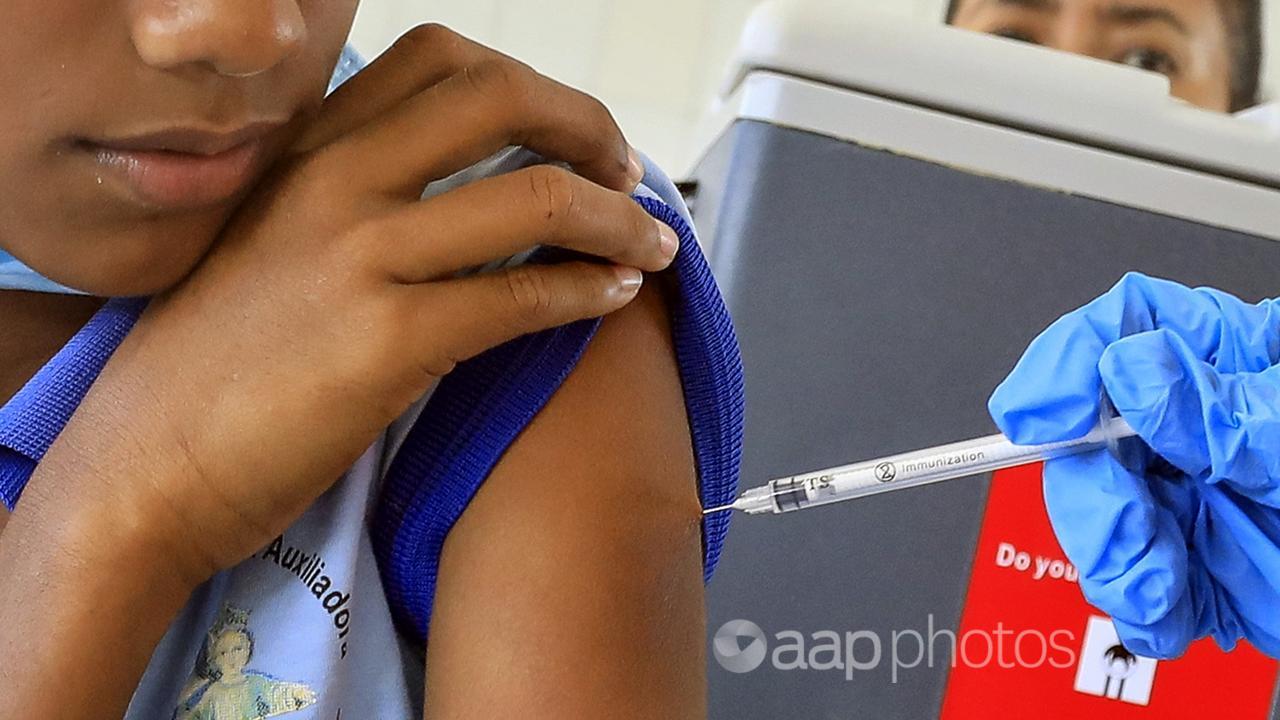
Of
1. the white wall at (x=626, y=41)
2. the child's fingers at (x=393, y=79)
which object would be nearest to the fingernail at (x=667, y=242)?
the child's fingers at (x=393, y=79)

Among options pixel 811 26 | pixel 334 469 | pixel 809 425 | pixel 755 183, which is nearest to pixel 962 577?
pixel 809 425

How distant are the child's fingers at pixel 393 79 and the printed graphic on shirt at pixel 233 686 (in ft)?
0.78

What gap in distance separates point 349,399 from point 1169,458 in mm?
404

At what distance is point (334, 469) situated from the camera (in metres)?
0.54

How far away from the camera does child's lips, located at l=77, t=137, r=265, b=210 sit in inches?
19.8

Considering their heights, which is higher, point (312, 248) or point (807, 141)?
point (807, 141)

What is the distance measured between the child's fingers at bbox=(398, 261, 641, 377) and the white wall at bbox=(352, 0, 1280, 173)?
4.66ft

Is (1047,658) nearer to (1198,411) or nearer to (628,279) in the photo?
(1198,411)

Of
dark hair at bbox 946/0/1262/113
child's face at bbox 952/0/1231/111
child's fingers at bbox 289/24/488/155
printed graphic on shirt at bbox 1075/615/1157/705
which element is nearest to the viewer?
child's fingers at bbox 289/24/488/155

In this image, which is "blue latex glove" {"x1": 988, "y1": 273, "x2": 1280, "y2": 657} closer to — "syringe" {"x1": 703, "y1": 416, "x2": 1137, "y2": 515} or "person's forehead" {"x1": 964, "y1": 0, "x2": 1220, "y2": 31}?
"syringe" {"x1": 703, "y1": 416, "x2": 1137, "y2": 515}

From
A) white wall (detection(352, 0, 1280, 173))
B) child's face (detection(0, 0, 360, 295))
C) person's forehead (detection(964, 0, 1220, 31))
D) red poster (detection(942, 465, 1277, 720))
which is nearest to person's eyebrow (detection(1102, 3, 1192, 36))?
person's forehead (detection(964, 0, 1220, 31))

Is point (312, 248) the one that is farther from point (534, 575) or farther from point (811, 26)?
point (811, 26)

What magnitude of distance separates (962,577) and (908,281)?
0.83 ft

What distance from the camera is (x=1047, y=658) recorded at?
0.97m
